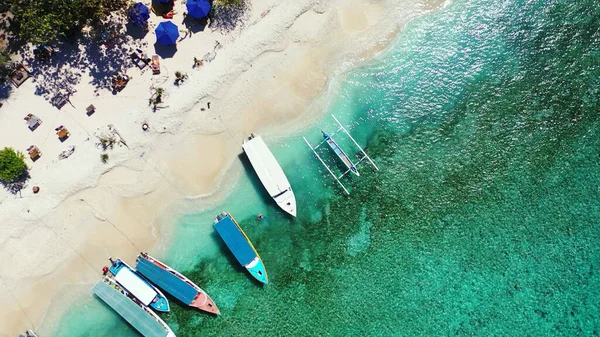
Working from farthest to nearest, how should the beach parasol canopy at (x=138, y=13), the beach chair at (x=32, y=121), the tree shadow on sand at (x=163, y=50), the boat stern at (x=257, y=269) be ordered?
1. the boat stern at (x=257, y=269)
2. the tree shadow on sand at (x=163, y=50)
3. the beach chair at (x=32, y=121)
4. the beach parasol canopy at (x=138, y=13)

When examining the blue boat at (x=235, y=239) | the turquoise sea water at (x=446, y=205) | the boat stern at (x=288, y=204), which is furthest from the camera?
the turquoise sea water at (x=446, y=205)

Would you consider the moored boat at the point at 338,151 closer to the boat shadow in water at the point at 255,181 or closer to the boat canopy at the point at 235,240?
the boat shadow in water at the point at 255,181

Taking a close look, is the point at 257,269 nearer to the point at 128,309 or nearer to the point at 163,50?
the point at 128,309

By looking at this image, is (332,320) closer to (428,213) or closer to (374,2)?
(428,213)

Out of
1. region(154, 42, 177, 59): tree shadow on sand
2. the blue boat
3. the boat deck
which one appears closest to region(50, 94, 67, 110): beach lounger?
region(154, 42, 177, 59): tree shadow on sand

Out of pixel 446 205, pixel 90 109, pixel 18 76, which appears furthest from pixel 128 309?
pixel 446 205

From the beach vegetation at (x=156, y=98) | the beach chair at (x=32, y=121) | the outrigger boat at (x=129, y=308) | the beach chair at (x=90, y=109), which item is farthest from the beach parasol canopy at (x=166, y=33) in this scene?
the outrigger boat at (x=129, y=308)
